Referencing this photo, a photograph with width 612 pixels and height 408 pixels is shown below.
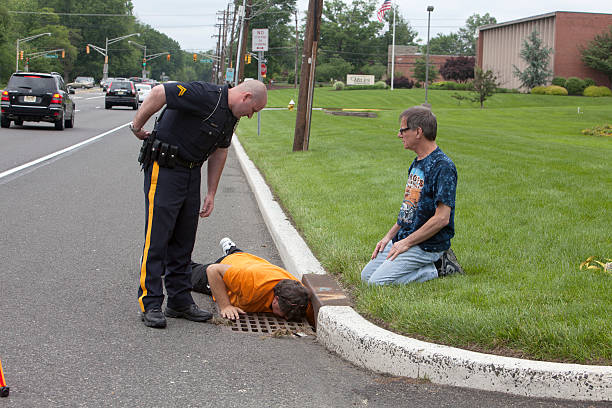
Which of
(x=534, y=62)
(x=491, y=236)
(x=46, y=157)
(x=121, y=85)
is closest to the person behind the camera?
(x=491, y=236)

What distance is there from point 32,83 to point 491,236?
779 inches

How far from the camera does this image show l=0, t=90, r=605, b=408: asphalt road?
381 cm

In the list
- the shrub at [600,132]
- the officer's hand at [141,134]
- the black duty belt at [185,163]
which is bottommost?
the black duty belt at [185,163]

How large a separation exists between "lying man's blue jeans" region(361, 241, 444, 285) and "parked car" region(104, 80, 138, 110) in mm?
38331

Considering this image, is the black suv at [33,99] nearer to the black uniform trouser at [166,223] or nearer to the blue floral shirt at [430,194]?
the black uniform trouser at [166,223]

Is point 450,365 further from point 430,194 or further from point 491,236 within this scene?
point 491,236

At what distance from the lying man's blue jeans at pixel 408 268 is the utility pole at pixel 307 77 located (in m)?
11.7

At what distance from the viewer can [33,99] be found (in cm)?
2331

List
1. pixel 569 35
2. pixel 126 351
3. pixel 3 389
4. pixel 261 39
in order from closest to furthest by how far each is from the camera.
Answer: pixel 3 389, pixel 126 351, pixel 261 39, pixel 569 35

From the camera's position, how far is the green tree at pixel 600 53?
63.3 metres

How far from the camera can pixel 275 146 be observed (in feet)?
63.6

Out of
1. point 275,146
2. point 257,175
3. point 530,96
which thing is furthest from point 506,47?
point 257,175

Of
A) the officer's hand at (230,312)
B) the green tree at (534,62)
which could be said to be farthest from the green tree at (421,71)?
the officer's hand at (230,312)

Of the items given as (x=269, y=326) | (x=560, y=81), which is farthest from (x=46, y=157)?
(x=560, y=81)
